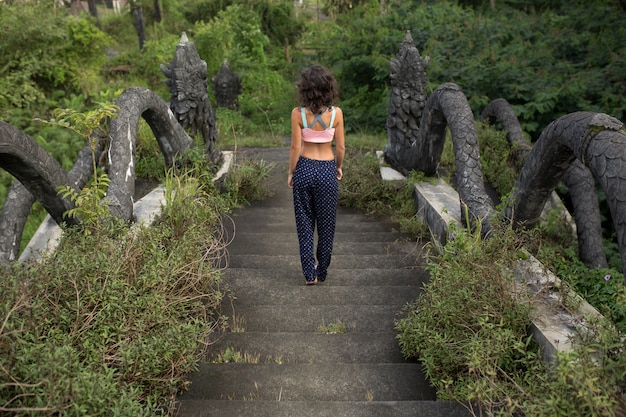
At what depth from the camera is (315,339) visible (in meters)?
3.40

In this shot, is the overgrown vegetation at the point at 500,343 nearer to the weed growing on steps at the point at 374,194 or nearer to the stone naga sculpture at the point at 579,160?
the stone naga sculpture at the point at 579,160

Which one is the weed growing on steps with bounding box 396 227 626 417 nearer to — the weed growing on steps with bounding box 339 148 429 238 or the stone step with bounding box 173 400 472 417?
the stone step with bounding box 173 400 472 417

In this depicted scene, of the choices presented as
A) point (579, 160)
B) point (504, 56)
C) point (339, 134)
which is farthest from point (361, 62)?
point (579, 160)

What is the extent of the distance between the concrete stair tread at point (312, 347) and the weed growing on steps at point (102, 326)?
0.18m

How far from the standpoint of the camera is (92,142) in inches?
146

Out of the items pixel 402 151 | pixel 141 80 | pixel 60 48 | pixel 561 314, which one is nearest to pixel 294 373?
pixel 561 314

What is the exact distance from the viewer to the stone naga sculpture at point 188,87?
20.9 feet

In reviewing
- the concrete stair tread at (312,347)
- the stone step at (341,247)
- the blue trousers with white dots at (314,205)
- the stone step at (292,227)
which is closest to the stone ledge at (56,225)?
the stone step at (341,247)

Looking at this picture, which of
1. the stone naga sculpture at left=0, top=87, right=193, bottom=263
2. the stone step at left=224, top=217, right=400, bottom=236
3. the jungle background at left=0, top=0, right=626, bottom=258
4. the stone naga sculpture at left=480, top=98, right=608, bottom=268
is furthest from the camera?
the jungle background at left=0, top=0, right=626, bottom=258

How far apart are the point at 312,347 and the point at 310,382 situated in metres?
0.41

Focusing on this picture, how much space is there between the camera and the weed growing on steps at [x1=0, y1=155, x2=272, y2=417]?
7.20 ft

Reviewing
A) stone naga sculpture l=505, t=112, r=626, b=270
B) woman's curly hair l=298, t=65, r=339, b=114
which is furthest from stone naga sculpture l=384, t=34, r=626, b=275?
woman's curly hair l=298, t=65, r=339, b=114

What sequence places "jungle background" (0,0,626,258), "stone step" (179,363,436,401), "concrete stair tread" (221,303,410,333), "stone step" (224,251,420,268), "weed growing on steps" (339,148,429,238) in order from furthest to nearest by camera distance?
"jungle background" (0,0,626,258)
"weed growing on steps" (339,148,429,238)
"stone step" (224,251,420,268)
"concrete stair tread" (221,303,410,333)
"stone step" (179,363,436,401)

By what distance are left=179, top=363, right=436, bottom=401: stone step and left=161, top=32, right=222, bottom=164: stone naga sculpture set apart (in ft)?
13.4
